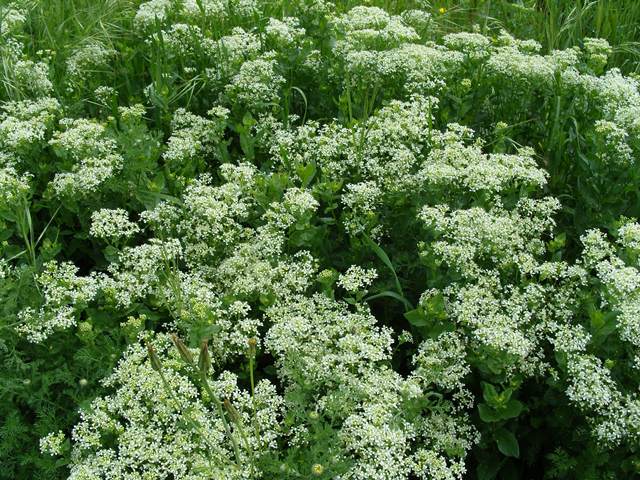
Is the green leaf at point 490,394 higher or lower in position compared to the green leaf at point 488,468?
higher

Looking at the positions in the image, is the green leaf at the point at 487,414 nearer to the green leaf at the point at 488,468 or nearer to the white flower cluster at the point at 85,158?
the green leaf at the point at 488,468

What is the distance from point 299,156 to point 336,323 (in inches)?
42.1

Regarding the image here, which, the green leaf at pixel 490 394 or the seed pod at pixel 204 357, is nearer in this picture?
the seed pod at pixel 204 357

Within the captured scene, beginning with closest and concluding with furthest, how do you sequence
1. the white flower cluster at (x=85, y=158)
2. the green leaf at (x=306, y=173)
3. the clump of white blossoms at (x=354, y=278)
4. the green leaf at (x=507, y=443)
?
the green leaf at (x=507, y=443), the clump of white blossoms at (x=354, y=278), the white flower cluster at (x=85, y=158), the green leaf at (x=306, y=173)

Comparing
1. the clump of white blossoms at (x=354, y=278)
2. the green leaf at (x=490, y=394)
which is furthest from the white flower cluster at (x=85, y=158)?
the green leaf at (x=490, y=394)

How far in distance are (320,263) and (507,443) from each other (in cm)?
125

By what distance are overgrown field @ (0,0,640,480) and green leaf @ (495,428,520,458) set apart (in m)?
0.01

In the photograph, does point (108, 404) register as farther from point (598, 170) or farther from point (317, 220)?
point (598, 170)

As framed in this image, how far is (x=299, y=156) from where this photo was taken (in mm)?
3889

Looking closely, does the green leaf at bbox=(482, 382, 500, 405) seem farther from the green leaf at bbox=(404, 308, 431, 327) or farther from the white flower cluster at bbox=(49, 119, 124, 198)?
the white flower cluster at bbox=(49, 119, 124, 198)

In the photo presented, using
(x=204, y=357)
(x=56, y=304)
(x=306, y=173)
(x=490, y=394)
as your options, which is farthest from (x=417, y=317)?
(x=56, y=304)

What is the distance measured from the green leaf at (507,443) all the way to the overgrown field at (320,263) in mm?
12

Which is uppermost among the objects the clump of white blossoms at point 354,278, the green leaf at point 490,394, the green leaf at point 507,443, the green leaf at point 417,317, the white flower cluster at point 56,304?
the white flower cluster at point 56,304

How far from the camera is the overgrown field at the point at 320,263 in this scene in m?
2.83
